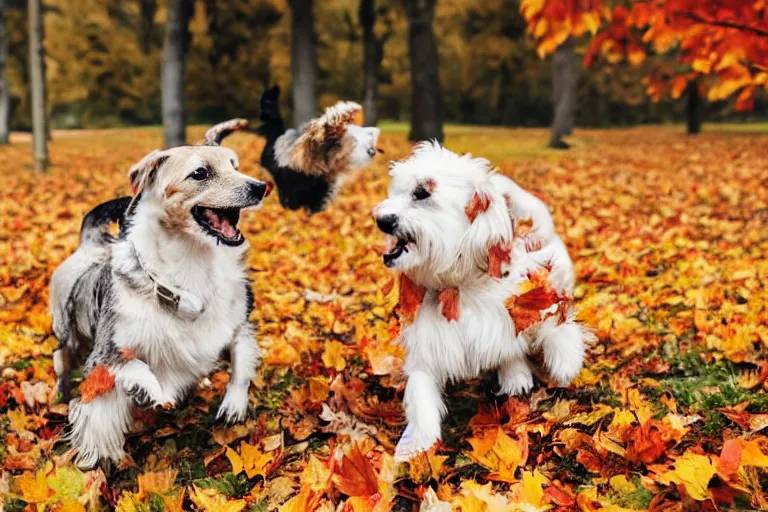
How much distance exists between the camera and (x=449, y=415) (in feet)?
9.55

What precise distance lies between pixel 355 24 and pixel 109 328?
20905 mm

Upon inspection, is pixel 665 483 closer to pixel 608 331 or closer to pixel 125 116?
pixel 608 331

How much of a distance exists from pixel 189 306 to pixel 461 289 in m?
1.04

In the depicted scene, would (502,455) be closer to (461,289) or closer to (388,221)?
(461,289)

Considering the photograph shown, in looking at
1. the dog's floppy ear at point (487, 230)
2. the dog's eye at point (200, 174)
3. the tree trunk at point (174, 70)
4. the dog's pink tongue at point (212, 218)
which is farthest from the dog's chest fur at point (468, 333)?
the tree trunk at point (174, 70)

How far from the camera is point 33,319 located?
4.38m

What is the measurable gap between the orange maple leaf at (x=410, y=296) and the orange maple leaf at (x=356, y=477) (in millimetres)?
592

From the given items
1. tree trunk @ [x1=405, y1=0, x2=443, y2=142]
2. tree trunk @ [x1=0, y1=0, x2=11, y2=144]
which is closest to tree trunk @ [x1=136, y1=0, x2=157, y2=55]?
tree trunk @ [x1=0, y1=0, x2=11, y2=144]

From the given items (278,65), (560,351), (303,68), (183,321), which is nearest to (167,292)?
(183,321)

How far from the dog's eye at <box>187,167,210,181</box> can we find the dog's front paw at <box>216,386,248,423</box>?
0.93 m

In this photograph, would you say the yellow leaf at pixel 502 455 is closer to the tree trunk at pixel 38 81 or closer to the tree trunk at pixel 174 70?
the tree trunk at pixel 174 70

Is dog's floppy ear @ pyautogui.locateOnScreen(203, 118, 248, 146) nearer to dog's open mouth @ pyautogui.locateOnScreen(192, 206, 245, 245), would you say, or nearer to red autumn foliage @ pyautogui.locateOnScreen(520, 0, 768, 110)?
dog's open mouth @ pyautogui.locateOnScreen(192, 206, 245, 245)

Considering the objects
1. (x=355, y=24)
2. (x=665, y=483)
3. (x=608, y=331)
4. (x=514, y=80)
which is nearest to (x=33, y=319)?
Answer: (x=608, y=331)

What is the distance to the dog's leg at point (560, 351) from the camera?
2.83m
